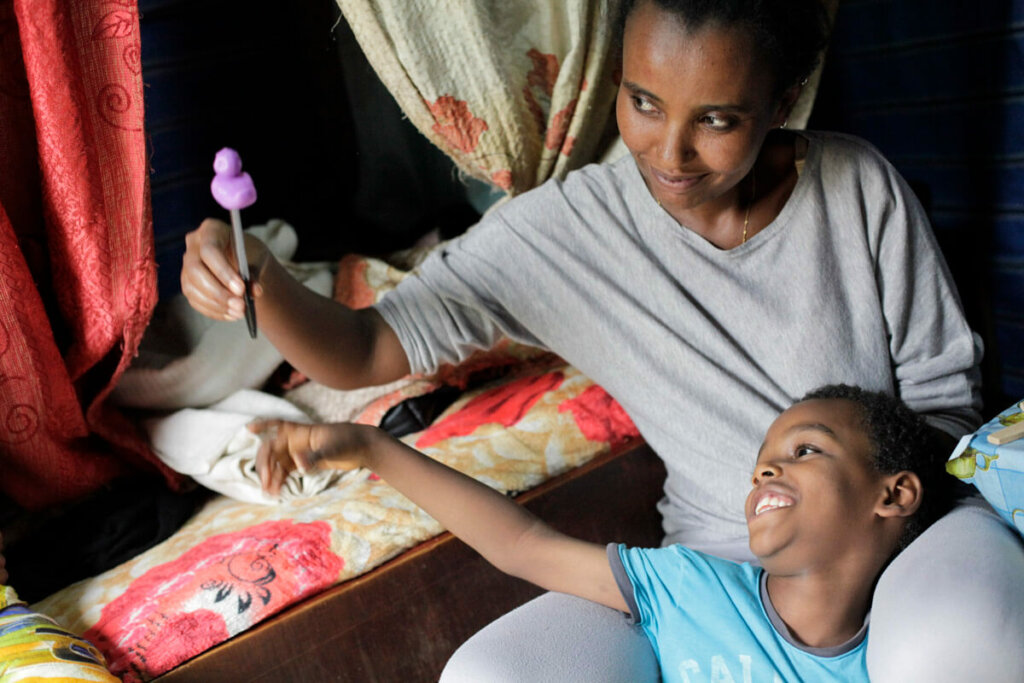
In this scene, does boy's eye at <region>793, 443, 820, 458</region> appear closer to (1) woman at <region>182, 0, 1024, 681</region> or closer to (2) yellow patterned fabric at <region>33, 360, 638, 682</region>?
(1) woman at <region>182, 0, 1024, 681</region>

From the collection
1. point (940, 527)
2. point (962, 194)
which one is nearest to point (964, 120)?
point (962, 194)

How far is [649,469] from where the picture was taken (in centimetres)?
156

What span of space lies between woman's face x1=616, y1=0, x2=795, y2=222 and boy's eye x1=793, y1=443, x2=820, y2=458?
0.32 m

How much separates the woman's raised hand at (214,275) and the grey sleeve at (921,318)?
813 millimetres

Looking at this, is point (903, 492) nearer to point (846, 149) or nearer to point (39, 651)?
point (846, 149)

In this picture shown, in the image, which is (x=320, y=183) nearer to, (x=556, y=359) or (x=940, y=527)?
(x=556, y=359)

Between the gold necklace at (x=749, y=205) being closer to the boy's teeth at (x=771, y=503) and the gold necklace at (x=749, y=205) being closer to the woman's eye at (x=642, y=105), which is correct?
the woman's eye at (x=642, y=105)

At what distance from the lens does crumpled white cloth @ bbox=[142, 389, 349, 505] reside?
145cm

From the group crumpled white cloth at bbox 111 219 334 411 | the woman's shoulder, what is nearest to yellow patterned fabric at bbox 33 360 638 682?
crumpled white cloth at bbox 111 219 334 411

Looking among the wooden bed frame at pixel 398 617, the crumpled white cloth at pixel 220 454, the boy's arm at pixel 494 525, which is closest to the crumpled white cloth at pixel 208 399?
the crumpled white cloth at pixel 220 454

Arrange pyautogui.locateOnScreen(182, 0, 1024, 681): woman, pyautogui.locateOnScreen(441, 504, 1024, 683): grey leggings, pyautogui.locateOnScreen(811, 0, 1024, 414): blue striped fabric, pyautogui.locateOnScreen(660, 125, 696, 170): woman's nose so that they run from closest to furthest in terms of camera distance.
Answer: pyautogui.locateOnScreen(441, 504, 1024, 683): grey leggings → pyautogui.locateOnScreen(660, 125, 696, 170): woman's nose → pyautogui.locateOnScreen(182, 0, 1024, 681): woman → pyautogui.locateOnScreen(811, 0, 1024, 414): blue striped fabric

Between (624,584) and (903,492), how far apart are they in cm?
33

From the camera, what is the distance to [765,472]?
1.08 m

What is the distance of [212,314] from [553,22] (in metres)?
0.77
